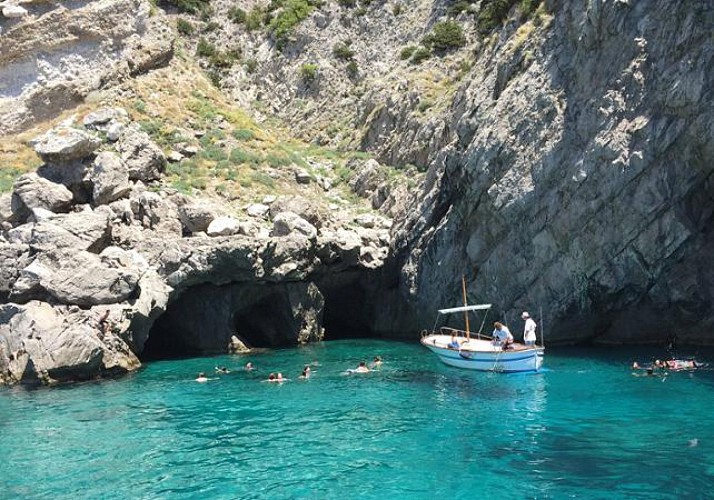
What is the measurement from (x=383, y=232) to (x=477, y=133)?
11.3 m

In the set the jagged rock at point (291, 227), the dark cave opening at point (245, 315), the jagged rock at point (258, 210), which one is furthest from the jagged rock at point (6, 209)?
the jagged rock at point (291, 227)

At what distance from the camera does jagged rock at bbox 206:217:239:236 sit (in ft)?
128

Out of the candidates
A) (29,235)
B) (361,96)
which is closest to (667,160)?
(29,235)

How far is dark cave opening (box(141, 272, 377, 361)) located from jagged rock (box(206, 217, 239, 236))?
10.9ft

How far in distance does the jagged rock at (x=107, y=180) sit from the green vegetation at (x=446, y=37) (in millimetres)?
31976

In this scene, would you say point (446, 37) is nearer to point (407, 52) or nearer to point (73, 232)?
point (407, 52)

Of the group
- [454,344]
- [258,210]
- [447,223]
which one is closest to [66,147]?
[258,210]

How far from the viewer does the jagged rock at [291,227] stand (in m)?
41.0

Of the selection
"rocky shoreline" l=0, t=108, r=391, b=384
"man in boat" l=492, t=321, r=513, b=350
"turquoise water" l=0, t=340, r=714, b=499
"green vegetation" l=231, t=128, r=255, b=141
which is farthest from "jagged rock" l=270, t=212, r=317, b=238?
"green vegetation" l=231, t=128, r=255, b=141

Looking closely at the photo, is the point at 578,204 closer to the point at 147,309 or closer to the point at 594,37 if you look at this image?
the point at 594,37

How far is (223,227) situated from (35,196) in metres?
10.5

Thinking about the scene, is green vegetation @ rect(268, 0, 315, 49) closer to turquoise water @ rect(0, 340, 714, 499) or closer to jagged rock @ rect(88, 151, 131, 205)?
jagged rock @ rect(88, 151, 131, 205)

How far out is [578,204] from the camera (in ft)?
110

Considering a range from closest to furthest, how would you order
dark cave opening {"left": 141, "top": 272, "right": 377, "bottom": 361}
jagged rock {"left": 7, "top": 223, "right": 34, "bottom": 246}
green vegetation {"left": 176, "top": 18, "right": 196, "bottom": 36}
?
jagged rock {"left": 7, "top": 223, "right": 34, "bottom": 246}, dark cave opening {"left": 141, "top": 272, "right": 377, "bottom": 361}, green vegetation {"left": 176, "top": 18, "right": 196, "bottom": 36}
